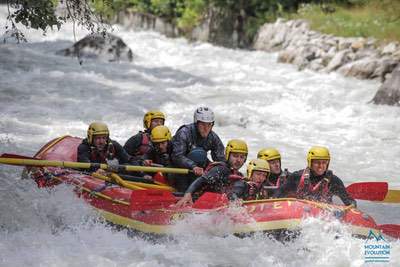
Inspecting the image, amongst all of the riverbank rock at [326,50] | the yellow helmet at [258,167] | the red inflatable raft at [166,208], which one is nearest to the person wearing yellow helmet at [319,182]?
the yellow helmet at [258,167]

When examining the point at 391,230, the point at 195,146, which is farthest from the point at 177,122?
the point at 391,230

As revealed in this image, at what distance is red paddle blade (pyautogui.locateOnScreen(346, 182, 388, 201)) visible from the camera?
290 inches

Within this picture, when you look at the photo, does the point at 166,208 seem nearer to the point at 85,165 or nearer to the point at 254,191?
the point at 254,191

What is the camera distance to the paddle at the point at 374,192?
737cm

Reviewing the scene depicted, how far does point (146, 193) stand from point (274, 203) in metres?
1.34

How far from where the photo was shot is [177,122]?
13.7m

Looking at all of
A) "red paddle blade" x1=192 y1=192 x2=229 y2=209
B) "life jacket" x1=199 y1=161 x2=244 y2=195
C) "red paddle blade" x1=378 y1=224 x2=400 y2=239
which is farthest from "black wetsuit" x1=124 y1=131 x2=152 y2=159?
"red paddle blade" x1=378 y1=224 x2=400 y2=239

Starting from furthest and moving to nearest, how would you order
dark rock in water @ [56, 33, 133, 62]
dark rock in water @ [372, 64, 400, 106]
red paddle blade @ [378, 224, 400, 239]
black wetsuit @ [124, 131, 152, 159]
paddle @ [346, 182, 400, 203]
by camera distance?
dark rock in water @ [56, 33, 133, 62], dark rock in water @ [372, 64, 400, 106], black wetsuit @ [124, 131, 152, 159], paddle @ [346, 182, 400, 203], red paddle blade @ [378, 224, 400, 239]

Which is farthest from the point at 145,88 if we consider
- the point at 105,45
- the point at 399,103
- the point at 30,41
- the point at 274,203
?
the point at 274,203

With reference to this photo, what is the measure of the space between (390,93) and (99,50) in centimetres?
1007

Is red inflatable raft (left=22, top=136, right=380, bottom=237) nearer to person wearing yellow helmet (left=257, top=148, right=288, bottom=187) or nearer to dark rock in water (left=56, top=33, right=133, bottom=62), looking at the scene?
person wearing yellow helmet (left=257, top=148, right=288, bottom=187)

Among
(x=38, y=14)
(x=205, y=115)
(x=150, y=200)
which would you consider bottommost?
(x=150, y=200)

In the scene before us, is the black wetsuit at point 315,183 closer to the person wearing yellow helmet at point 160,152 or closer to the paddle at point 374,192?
the paddle at point 374,192

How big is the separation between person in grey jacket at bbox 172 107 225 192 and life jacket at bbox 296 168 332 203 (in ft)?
3.98
